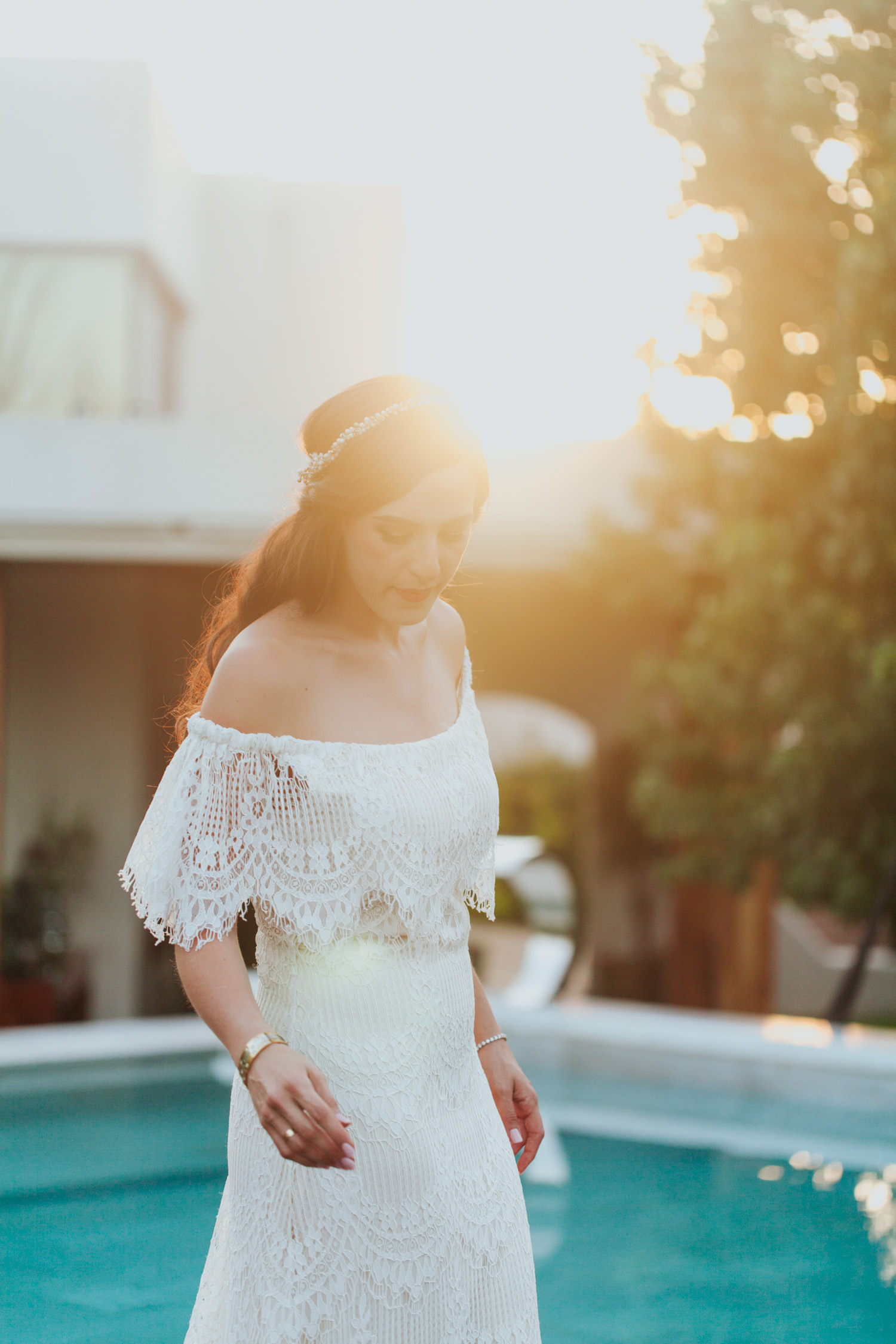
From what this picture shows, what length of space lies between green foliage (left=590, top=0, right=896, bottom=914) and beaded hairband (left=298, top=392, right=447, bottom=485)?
4267 millimetres

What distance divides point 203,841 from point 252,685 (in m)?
0.16

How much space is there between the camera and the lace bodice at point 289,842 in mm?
1271

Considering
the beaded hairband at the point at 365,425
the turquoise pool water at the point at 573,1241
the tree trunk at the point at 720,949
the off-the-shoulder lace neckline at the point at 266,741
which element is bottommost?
the tree trunk at the point at 720,949

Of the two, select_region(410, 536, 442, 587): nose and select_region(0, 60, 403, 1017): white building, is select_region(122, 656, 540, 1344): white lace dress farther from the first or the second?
select_region(0, 60, 403, 1017): white building

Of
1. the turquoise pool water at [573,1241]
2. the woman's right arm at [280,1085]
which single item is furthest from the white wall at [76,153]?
the woman's right arm at [280,1085]

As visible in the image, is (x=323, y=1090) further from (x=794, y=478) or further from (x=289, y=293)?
(x=289, y=293)

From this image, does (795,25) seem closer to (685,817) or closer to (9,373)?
(685,817)

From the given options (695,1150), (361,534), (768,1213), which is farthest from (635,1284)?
(361,534)

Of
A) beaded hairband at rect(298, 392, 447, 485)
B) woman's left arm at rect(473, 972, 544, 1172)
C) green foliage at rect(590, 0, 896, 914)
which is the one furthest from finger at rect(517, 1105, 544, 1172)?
green foliage at rect(590, 0, 896, 914)

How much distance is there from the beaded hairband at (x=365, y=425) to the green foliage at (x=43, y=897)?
8052 millimetres

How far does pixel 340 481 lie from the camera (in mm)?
1321

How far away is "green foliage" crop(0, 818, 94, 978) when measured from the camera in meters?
8.74

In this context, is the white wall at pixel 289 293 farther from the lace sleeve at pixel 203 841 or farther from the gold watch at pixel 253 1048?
the gold watch at pixel 253 1048

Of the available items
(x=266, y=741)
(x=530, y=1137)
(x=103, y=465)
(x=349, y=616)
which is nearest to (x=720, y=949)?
(x=103, y=465)
